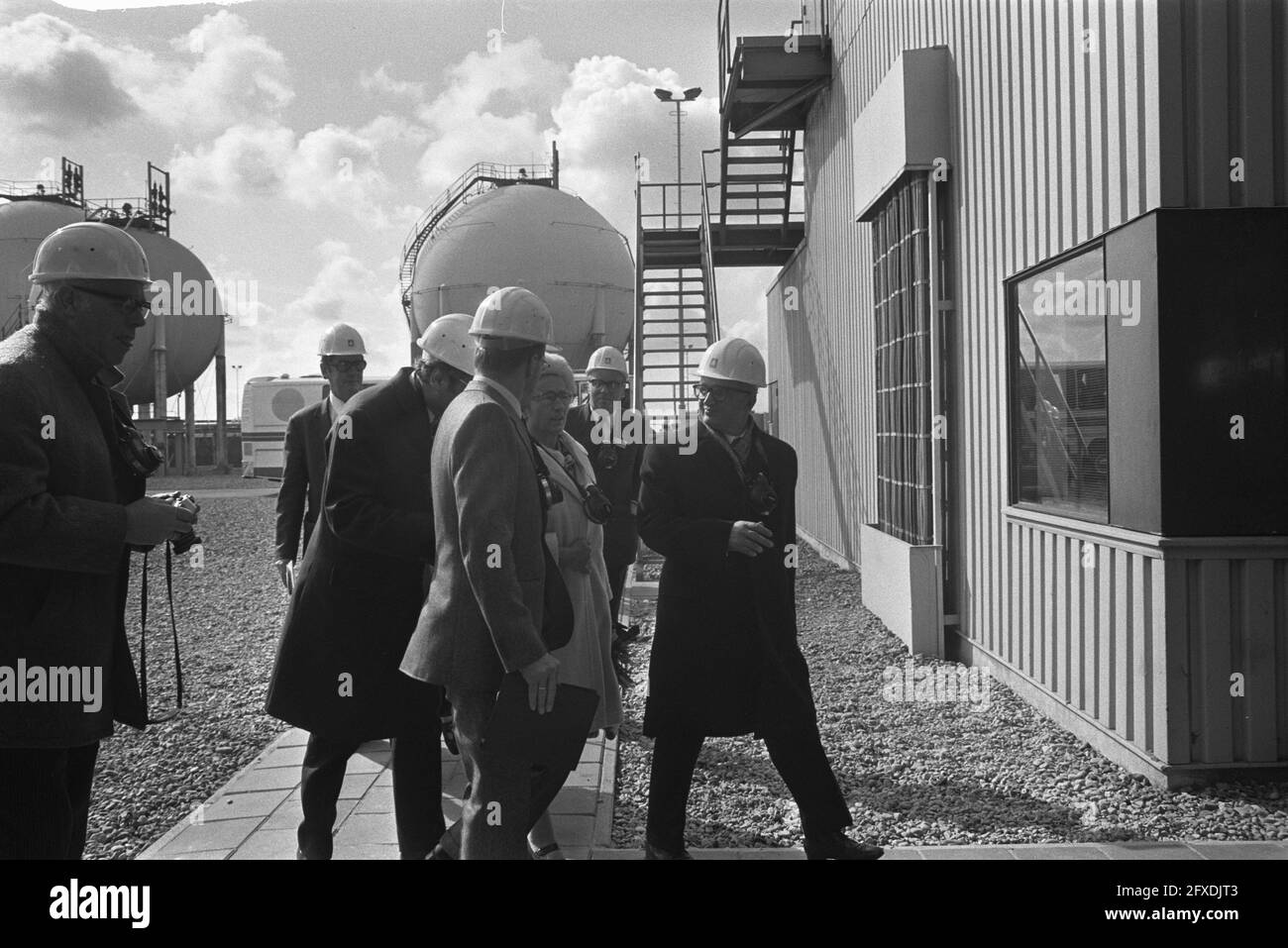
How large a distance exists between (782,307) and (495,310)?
14147mm

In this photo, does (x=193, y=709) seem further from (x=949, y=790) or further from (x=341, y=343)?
(x=949, y=790)

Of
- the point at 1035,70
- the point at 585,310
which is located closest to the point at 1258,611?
the point at 1035,70

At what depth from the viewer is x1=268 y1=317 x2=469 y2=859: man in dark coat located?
3.62 meters

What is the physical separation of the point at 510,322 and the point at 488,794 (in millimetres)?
1371

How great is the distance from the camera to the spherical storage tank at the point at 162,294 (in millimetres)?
34688

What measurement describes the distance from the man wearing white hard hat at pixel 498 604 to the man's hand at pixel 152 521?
27.7 inches

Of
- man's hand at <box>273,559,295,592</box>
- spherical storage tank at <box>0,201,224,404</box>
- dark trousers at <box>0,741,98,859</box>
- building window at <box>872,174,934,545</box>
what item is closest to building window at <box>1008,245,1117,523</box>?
building window at <box>872,174,934,545</box>

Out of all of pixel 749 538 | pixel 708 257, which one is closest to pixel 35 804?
pixel 749 538

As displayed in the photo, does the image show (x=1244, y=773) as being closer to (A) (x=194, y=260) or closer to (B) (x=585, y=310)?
(B) (x=585, y=310)

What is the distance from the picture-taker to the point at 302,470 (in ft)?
18.5

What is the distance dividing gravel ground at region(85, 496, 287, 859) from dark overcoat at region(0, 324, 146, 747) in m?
1.94

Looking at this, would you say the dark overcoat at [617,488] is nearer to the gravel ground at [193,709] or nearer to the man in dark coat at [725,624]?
the gravel ground at [193,709]

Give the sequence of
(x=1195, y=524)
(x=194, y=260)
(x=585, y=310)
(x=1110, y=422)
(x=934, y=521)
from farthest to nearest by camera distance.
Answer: (x=194, y=260), (x=585, y=310), (x=934, y=521), (x=1110, y=422), (x=1195, y=524)

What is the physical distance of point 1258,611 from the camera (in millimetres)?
4613
